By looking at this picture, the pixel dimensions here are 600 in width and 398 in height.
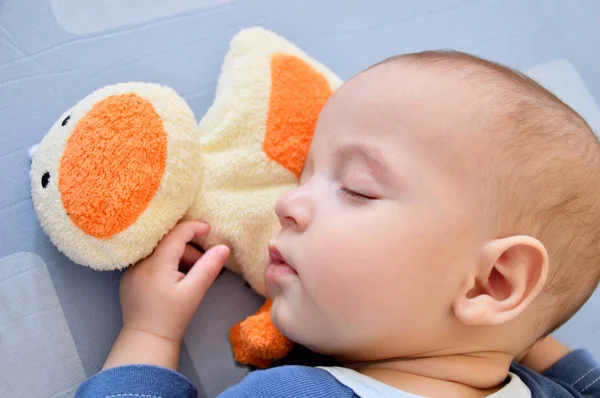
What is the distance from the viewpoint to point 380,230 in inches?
27.9

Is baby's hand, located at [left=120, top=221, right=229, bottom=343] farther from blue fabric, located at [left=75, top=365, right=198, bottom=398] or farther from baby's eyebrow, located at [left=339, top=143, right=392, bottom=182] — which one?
baby's eyebrow, located at [left=339, top=143, right=392, bottom=182]

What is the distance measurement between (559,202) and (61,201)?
583 mm

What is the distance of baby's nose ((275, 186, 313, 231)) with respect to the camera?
28.9 inches

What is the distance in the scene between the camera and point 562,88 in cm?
119

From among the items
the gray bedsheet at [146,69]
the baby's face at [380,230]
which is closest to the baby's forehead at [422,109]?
the baby's face at [380,230]

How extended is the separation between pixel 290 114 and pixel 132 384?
401mm

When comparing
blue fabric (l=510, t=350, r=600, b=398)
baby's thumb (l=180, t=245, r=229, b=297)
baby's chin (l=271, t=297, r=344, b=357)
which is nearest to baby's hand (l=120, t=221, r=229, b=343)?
baby's thumb (l=180, t=245, r=229, b=297)

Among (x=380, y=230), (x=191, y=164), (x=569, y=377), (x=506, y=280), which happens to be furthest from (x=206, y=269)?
(x=569, y=377)

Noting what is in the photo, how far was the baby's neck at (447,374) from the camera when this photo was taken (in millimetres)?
763

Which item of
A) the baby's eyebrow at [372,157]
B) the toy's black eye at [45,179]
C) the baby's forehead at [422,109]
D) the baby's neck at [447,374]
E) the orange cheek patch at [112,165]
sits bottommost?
the baby's neck at [447,374]

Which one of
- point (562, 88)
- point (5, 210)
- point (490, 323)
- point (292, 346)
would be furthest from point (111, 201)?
point (562, 88)

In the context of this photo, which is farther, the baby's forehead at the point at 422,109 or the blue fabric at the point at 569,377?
the blue fabric at the point at 569,377

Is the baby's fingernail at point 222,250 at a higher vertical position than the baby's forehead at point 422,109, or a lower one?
lower

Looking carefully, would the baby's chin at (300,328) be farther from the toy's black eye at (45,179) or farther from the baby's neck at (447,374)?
the toy's black eye at (45,179)
